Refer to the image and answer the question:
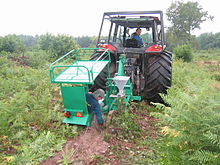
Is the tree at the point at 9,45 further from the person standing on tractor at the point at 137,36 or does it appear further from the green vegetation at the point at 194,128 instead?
the green vegetation at the point at 194,128

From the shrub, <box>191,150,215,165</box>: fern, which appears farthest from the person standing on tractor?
the shrub

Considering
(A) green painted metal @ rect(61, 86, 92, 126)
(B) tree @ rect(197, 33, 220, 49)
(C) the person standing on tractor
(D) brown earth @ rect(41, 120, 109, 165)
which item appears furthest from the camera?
(B) tree @ rect(197, 33, 220, 49)

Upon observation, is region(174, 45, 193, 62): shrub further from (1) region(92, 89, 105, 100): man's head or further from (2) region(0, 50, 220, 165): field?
(1) region(92, 89, 105, 100): man's head

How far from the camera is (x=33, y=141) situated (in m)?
3.25

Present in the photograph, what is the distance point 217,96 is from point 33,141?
112 inches

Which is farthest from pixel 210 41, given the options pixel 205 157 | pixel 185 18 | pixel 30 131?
pixel 205 157

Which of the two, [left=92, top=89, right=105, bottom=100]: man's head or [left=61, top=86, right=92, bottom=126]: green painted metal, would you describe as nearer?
[left=61, top=86, right=92, bottom=126]: green painted metal

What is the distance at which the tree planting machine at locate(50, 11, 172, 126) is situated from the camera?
11.5ft

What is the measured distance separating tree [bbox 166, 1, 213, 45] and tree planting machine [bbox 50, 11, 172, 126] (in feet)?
101

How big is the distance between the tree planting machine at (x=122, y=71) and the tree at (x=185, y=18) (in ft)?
101

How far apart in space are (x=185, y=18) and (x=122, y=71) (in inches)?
1308

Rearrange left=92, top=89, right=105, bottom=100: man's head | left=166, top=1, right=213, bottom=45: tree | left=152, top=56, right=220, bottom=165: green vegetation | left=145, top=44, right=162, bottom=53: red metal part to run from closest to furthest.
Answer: left=152, top=56, right=220, bottom=165: green vegetation < left=92, top=89, right=105, bottom=100: man's head < left=145, top=44, right=162, bottom=53: red metal part < left=166, top=1, right=213, bottom=45: tree

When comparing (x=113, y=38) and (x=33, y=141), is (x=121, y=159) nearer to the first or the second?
(x=33, y=141)

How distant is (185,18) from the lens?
3366 centimetres
